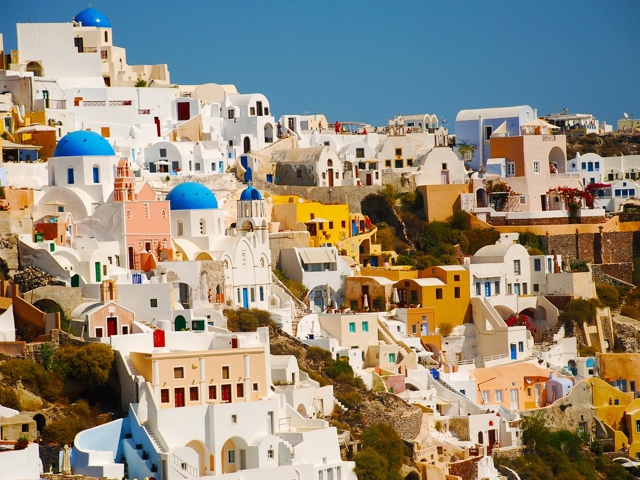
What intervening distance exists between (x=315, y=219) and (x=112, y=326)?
18.4 metres

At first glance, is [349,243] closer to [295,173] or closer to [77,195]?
[295,173]

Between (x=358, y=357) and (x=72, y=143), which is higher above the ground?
(x=72, y=143)

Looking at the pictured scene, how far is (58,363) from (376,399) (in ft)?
37.8

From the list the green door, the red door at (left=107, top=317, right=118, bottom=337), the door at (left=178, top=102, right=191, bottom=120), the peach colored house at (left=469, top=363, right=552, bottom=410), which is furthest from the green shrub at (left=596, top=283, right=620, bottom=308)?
the red door at (left=107, top=317, right=118, bottom=337)

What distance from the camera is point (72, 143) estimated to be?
59875mm

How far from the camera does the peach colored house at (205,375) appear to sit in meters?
47.9

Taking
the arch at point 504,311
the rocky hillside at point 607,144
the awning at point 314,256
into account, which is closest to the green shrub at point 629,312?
the arch at point 504,311

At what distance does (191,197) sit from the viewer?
2429 inches

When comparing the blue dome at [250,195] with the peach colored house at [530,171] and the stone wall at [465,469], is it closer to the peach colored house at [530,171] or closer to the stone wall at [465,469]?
the stone wall at [465,469]

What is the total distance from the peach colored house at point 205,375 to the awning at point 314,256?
47.3 feet

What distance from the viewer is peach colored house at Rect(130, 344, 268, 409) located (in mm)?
47906

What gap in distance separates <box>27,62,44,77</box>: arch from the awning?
16.3 metres

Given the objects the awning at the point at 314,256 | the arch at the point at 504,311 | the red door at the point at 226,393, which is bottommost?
the red door at the point at 226,393

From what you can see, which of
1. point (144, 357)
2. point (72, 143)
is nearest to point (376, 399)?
point (144, 357)
